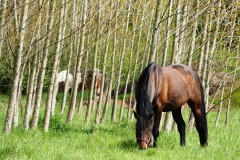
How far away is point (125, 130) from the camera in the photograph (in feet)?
32.7

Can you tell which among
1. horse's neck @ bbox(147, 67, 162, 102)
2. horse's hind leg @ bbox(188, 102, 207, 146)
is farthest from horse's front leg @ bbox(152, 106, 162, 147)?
horse's hind leg @ bbox(188, 102, 207, 146)

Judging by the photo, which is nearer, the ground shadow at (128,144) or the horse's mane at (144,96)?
the horse's mane at (144,96)

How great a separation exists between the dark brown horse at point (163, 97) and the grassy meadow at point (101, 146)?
0.32 meters

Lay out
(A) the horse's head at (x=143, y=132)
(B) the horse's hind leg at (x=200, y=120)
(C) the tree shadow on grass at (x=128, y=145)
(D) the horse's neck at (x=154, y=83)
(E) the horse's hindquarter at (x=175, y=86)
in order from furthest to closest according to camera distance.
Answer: (B) the horse's hind leg at (x=200, y=120)
(E) the horse's hindquarter at (x=175, y=86)
(D) the horse's neck at (x=154, y=83)
(C) the tree shadow on grass at (x=128, y=145)
(A) the horse's head at (x=143, y=132)

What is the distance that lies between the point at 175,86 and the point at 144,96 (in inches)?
46.1

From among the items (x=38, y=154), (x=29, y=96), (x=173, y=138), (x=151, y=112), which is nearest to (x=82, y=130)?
(x=29, y=96)

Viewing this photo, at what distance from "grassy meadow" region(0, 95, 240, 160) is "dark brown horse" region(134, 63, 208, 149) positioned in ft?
1.05

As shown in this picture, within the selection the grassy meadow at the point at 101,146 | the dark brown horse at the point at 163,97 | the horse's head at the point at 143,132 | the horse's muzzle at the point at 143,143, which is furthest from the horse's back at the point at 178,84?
the horse's muzzle at the point at 143,143

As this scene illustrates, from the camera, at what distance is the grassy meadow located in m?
6.72

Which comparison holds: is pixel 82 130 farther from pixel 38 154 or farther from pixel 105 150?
pixel 38 154

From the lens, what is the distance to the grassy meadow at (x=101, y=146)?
672 cm

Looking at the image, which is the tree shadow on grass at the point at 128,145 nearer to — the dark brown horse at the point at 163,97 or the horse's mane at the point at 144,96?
the dark brown horse at the point at 163,97

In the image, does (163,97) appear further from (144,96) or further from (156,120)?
(144,96)

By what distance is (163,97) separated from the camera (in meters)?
8.48
